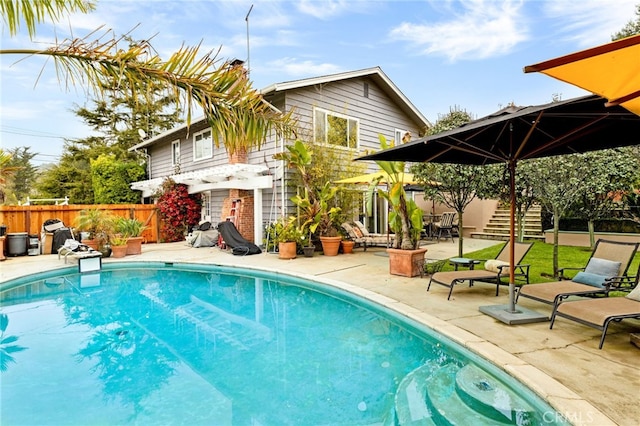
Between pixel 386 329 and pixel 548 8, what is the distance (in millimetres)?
12194

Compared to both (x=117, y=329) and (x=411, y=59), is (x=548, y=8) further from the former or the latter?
(x=117, y=329)

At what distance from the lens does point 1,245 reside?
1199 centimetres

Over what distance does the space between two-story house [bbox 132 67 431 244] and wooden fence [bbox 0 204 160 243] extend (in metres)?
1.61

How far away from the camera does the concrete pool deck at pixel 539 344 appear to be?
3.09 m

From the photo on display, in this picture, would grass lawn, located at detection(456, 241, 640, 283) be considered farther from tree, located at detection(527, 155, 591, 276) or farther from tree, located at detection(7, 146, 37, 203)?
tree, located at detection(7, 146, 37, 203)

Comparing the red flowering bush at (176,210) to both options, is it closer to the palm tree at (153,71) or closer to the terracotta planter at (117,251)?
the terracotta planter at (117,251)

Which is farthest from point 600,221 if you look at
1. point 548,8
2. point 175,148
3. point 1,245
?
point 1,245

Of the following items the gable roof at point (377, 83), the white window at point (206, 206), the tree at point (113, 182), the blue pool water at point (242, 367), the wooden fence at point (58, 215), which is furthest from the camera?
the tree at point (113, 182)

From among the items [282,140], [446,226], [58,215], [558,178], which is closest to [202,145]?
[282,140]

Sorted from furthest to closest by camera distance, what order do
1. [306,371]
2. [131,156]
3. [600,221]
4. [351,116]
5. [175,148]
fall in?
[131,156], [175,148], [351,116], [600,221], [306,371]

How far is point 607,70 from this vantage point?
2.37m

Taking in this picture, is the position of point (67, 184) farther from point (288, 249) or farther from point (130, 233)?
point (288, 249)

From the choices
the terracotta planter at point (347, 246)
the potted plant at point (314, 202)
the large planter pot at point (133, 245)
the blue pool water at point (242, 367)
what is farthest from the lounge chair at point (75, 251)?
the terracotta planter at point (347, 246)

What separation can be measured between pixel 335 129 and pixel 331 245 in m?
4.90
